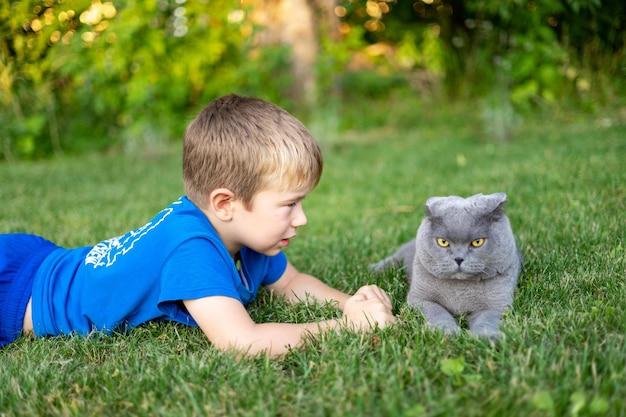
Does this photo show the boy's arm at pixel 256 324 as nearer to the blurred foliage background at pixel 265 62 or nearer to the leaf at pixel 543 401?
the leaf at pixel 543 401

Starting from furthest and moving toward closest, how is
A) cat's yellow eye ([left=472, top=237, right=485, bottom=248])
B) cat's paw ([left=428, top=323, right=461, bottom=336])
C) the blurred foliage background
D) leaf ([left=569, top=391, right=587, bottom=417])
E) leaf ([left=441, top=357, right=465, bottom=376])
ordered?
the blurred foliage background, cat's yellow eye ([left=472, top=237, right=485, bottom=248]), cat's paw ([left=428, top=323, right=461, bottom=336]), leaf ([left=441, top=357, right=465, bottom=376]), leaf ([left=569, top=391, right=587, bottom=417])

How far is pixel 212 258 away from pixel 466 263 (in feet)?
2.95

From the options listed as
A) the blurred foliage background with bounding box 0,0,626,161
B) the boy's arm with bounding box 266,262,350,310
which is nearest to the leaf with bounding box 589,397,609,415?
the boy's arm with bounding box 266,262,350,310

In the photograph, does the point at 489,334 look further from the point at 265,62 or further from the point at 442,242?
the point at 265,62

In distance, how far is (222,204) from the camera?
2.26 metres

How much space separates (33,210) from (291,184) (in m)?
3.35

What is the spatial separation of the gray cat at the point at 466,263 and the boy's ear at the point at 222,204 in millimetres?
734

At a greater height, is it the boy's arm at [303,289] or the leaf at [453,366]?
the leaf at [453,366]

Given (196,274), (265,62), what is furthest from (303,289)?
(265,62)

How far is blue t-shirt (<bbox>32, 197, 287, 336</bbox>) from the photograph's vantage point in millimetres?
2053

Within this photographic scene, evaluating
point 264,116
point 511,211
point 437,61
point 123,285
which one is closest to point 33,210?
point 123,285

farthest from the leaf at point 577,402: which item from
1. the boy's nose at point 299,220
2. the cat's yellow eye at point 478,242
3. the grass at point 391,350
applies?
the boy's nose at point 299,220

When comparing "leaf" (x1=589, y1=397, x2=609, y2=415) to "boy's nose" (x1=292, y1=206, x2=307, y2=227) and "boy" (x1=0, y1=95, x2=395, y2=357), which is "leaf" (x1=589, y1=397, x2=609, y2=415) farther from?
"boy's nose" (x1=292, y1=206, x2=307, y2=227)

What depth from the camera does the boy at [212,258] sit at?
80.1 inches
